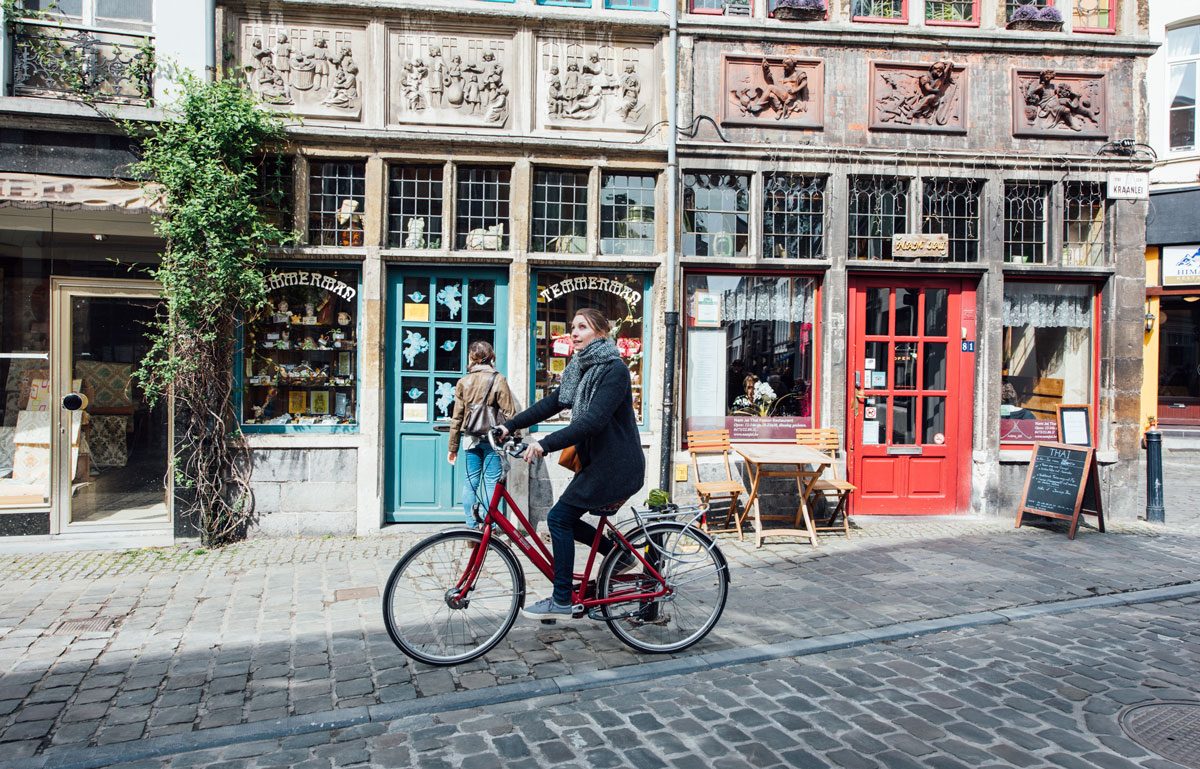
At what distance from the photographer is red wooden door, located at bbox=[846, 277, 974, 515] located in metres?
8.74

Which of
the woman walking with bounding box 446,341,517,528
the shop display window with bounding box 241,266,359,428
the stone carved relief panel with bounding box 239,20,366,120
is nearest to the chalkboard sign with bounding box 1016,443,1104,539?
the woman walking with bounding box 446,341,517,528

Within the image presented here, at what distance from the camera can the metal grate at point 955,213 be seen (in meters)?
8.84

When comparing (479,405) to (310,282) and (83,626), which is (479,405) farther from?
(83,626)

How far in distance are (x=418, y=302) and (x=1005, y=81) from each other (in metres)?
6.84

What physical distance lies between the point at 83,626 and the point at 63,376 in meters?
3.57

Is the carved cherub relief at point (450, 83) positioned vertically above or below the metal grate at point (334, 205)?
above

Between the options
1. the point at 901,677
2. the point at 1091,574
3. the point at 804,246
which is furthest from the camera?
the point at 804,246

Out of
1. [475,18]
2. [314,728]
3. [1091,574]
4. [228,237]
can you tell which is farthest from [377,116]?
[1091,574]

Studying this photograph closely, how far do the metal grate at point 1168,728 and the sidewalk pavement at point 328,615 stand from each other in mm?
1504

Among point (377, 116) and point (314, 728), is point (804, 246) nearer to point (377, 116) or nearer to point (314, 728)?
point (377, 116)

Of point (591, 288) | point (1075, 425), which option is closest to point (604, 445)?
point (591, 288)

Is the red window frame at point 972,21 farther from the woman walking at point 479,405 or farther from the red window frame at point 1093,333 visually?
the woman walking at point 479,405

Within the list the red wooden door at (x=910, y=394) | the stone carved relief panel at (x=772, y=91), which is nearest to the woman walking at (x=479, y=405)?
the stone carved relief panel at (x=772, y=91)

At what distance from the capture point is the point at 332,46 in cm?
799
